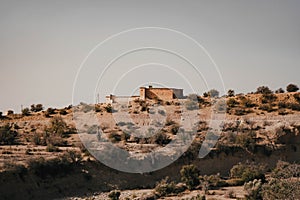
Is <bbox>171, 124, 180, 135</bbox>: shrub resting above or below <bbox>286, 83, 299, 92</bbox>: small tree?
below

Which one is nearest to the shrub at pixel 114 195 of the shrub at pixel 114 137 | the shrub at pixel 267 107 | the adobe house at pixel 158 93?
the shrub at pixel 114 137

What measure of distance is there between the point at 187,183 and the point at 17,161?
11586mm

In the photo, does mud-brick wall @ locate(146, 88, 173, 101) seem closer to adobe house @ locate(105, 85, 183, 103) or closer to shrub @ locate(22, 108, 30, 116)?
adobe house @ locate(105, 85, 183, 103)

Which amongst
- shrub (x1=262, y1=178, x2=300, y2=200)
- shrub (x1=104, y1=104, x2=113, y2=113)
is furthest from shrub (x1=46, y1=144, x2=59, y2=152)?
shrub (x1=262, y1=178, x2=300, y2=200)

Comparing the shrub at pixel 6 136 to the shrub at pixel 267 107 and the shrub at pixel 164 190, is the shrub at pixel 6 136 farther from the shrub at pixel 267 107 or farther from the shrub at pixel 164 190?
the shrub at pixel 267 107

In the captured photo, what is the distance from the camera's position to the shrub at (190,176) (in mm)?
29464

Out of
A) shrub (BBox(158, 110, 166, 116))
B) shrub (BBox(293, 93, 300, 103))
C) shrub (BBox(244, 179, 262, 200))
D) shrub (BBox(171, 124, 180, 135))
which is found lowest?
shrub (BBox(244, 179, 262, 200))

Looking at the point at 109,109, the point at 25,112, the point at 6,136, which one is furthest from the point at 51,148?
the point at 25,112

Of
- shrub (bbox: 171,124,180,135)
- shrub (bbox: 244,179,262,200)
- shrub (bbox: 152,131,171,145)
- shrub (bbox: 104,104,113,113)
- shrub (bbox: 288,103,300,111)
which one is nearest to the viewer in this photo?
shrub (bbox: 244,179,262,200)

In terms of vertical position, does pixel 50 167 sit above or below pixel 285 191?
above

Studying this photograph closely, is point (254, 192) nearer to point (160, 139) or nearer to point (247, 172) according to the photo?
point (247, 172)

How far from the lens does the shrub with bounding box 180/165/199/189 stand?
29.5 metres

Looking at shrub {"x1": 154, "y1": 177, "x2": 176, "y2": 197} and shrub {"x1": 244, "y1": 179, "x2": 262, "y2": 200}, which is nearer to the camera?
shrub {"x1": 244, "y1": 179, "x2": 262, "y2": 200}

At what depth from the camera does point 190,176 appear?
30.4 meters
